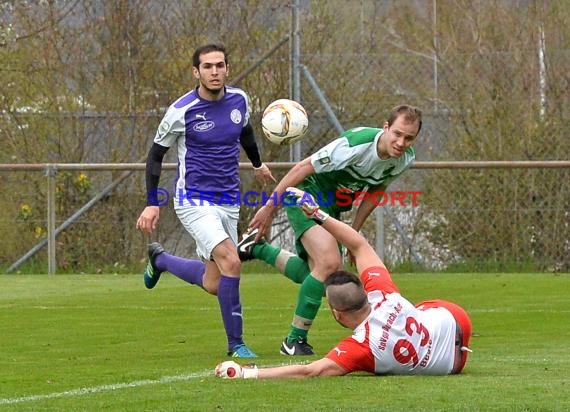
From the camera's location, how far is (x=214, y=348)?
9742 millimetres

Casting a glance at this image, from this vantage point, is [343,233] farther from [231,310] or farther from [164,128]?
[164,128]

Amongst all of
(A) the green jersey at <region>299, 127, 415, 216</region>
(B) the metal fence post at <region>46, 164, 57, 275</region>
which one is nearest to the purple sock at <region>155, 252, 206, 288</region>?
(A) the green jersey at <region>299, 127, 415, 216</region>

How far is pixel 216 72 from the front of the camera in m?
9.20

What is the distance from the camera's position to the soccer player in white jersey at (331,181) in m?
9.00

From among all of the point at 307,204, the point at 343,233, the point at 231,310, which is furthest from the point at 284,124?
the point at 307,204

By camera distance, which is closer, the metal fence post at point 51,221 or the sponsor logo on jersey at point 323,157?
the sponsor logo on jersey at point 323,157

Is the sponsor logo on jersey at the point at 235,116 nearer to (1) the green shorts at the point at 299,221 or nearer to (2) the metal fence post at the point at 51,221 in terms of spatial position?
(1) the green shorts at the point at 299,221

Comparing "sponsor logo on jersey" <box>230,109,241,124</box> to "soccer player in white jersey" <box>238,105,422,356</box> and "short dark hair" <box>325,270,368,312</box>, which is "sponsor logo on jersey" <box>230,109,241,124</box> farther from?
"short dark hair" <box>325,270,368,312</box>

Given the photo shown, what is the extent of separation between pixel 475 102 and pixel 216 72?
9310 millimetres

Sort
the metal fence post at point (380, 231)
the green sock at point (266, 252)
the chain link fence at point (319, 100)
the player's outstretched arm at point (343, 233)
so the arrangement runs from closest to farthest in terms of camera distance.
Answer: the player's outstretched arm at point (343, 233) < the green sock at point (266, 252) < the chain link fence at point (319, 100) < the metal fence post at point (380, 231)

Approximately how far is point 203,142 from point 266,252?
1.50 meters

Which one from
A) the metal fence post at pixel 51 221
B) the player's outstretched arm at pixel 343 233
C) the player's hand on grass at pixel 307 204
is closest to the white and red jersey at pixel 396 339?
the player's outstretched arm at pixel 343 233

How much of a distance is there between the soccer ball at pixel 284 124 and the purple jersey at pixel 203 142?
1281 mm

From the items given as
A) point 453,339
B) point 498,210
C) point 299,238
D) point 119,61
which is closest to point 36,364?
point 299,238
